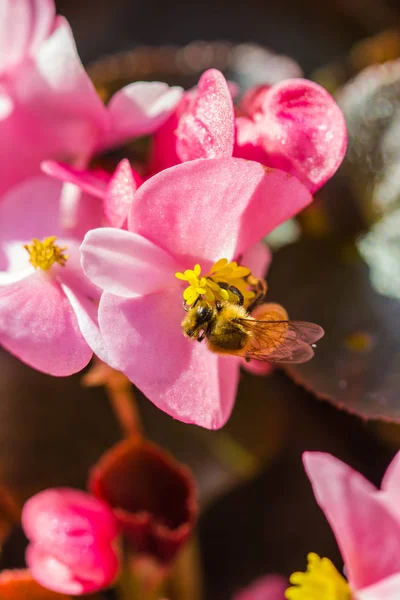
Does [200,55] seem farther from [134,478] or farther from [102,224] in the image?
[134,478]

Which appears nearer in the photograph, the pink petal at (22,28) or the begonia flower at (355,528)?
the begonia flower at (355,528)

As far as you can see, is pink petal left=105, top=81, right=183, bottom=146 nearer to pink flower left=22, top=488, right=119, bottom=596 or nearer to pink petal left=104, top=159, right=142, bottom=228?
pink petal left=104, top=159, right=142, bottom=228

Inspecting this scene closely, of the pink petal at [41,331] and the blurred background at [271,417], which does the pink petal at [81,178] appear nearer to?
the pink petal at [41,331]

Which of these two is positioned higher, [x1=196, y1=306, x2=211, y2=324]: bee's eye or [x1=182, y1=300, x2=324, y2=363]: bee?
[x1=196, y1=306, x2=211, y2=324]: bee's eye

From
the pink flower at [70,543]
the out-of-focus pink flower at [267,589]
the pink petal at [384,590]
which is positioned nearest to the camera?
the pink petal at [384,590]

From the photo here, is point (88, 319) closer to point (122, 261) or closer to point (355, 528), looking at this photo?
point (122, 261)

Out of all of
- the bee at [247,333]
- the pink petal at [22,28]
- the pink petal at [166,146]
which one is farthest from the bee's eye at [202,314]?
the pink petal at [22,28]

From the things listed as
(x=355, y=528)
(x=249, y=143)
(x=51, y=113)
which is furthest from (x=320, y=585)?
(x=51, y=113)

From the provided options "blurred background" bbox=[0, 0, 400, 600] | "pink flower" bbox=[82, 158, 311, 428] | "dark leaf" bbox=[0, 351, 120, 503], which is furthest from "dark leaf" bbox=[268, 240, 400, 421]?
"dark leaf" bbox=[0, 351, 120, 503]

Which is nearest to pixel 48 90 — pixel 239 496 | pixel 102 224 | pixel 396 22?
pixel 102 224
